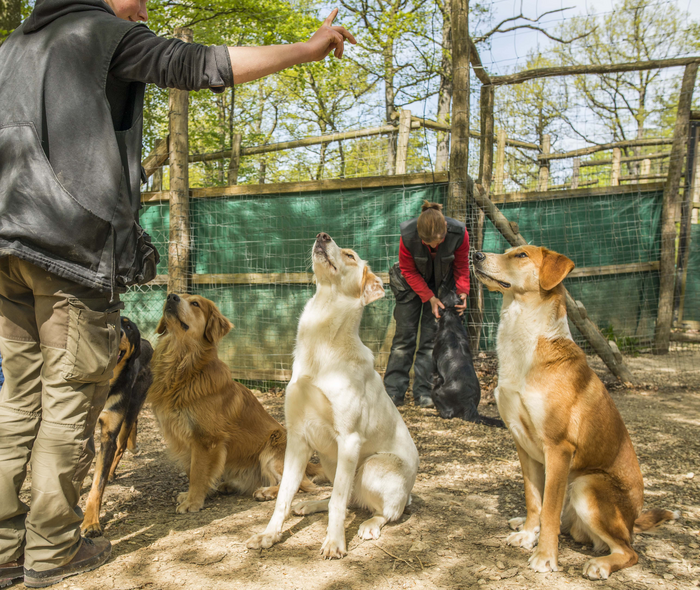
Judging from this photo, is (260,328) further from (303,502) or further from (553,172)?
(553,172)

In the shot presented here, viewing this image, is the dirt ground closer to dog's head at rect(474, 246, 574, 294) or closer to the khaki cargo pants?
the khaki cargo pants

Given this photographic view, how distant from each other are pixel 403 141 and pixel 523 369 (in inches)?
206

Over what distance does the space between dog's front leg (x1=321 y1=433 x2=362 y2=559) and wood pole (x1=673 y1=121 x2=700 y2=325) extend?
658 cm

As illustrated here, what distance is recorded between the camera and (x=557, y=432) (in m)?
2.43

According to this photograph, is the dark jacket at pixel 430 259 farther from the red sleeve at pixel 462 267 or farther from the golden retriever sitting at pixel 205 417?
the golden retriever sitting at pixel 205 417

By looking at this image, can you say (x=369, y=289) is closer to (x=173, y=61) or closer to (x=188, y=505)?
(x=173, y=61)

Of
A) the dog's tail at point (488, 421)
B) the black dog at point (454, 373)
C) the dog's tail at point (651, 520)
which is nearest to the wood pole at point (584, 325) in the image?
the black dog at point (454, 373)

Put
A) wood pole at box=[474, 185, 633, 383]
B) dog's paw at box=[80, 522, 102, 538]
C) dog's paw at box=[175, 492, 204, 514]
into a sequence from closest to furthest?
1. dog's paw at box=[80, 522, 102, 538]
2. dog's paw at box=[175, 492, 204, 514]
3. wood pole at box=[474, 185, 633, 383]

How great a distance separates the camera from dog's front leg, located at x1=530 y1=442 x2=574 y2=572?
2.37 m

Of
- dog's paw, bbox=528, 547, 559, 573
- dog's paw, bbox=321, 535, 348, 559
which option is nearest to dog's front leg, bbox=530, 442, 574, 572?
dog's paw, bbox=528, 547, 559, 573

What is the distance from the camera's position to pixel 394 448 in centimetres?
290

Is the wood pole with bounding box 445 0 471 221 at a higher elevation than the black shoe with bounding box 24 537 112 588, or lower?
higher

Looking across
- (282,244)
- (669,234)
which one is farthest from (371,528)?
(669,234)

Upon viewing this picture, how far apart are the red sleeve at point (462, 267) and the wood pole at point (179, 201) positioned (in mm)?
3275
